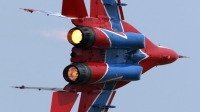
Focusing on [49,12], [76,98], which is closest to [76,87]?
[76,98]

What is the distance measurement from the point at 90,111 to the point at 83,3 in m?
3.61

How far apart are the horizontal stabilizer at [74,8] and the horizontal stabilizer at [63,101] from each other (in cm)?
229

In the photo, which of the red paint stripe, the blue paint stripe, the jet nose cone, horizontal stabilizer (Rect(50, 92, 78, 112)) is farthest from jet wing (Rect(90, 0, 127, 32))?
the jet nose cone

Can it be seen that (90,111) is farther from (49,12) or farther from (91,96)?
(49,12)

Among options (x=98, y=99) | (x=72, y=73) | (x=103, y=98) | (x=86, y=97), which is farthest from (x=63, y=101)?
(x=103, y=98)

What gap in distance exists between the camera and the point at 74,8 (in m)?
32.7

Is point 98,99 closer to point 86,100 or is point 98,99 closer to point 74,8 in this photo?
point 86,100

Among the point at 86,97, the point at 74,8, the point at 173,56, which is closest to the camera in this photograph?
the point at 74,8

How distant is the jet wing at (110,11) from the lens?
33906mm

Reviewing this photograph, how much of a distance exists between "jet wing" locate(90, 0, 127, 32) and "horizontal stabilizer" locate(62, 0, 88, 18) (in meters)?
0.88

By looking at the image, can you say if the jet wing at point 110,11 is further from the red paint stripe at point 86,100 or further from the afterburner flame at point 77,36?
the red paint stripe at point 86,100

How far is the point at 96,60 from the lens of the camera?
110 ft

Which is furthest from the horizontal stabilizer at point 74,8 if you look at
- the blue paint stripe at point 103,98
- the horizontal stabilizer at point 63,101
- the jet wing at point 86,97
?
the blue paint stripe at point 103,98

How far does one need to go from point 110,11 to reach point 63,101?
3271 millimetres
